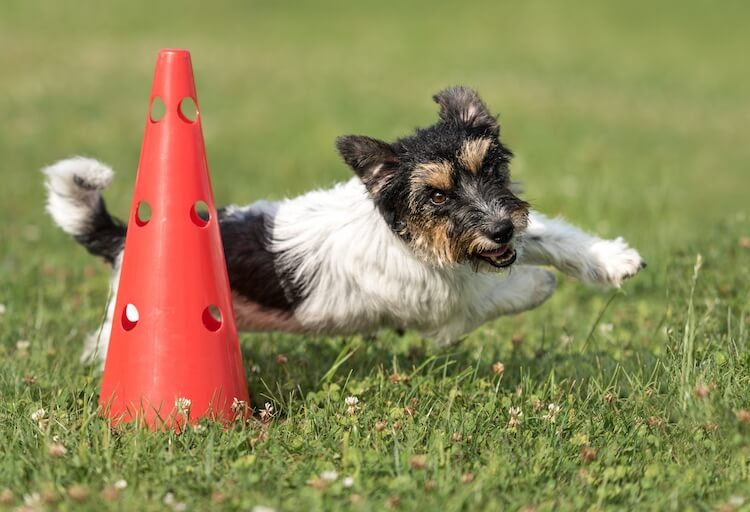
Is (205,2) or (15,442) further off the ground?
(205,2)

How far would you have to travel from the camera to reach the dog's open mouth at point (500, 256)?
15.8ft

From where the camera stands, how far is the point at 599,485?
3826 millimetres

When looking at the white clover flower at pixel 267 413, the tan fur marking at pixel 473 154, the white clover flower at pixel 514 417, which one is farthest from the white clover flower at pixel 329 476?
the tan fur marking at pixel 473 154

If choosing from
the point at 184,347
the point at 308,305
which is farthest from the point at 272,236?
the point at 184,347

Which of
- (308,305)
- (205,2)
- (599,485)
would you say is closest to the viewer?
(599,485)

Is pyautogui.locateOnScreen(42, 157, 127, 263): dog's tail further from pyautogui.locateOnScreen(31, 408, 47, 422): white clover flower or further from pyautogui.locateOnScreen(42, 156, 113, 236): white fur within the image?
pyautogui.locateOnScreen(31, 408, 47, 422): white clover flower

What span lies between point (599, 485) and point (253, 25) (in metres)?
22.7

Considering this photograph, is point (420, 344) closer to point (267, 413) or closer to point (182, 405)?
point (267, 413)

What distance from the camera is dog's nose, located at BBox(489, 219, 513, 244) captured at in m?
4.64

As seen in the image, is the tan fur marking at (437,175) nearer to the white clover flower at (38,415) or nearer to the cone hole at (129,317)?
the cone hole at (129,317)

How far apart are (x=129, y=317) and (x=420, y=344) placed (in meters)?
2.01

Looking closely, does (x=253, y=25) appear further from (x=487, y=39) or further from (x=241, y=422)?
(x=241, y=422)

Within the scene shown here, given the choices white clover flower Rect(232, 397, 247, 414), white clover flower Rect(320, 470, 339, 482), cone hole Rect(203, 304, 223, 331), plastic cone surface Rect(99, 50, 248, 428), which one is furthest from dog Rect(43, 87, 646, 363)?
white clover flower Rect(320, 470, 339, 482)

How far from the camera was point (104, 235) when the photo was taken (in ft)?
18.4
